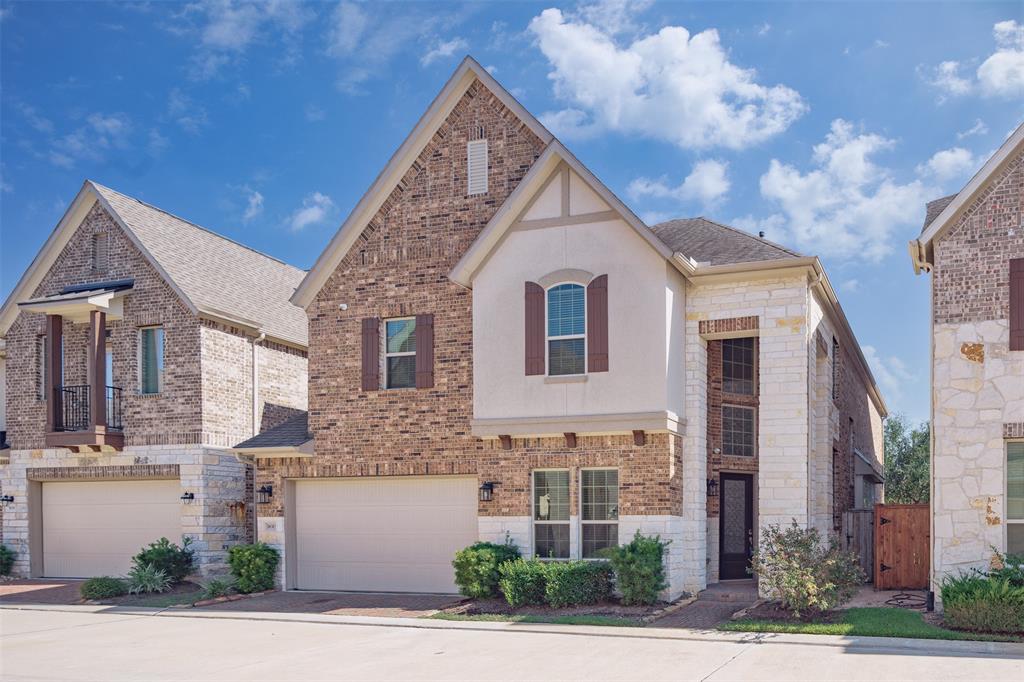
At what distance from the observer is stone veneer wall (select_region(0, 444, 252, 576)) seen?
20.7 meters

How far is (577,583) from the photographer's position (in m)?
15.6

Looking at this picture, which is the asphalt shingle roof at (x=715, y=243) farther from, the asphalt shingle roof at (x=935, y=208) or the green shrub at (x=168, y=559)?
the green shrub at (x=168, y=559)

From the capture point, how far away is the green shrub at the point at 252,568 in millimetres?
18797

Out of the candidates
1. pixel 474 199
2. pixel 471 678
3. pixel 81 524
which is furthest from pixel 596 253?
pixel 81 524

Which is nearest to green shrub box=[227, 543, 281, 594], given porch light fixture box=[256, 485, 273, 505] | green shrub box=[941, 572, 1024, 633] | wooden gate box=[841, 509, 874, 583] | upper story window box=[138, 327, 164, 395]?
porch light fixture box=[256, 485, 273, 505]

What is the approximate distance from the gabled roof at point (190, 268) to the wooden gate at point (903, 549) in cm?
1409

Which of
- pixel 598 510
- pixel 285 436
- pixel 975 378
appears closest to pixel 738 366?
pixel 598 510

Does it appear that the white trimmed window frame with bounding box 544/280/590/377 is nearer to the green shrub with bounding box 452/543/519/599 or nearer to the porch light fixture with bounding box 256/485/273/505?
the green shrub with bounding box 452/543/519/599

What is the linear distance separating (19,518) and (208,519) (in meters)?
5.40

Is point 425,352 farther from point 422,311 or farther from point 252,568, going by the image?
point 252,568

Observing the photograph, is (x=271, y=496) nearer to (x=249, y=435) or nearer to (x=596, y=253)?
(x=249, y=435)

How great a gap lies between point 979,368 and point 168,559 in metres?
15.6

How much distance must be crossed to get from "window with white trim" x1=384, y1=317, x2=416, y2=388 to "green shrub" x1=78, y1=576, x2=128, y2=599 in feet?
21.6

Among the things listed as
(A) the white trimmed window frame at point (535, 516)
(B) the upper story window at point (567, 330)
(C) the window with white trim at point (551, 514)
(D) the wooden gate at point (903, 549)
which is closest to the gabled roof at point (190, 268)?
(B) the upper story window at point (567, 330)
